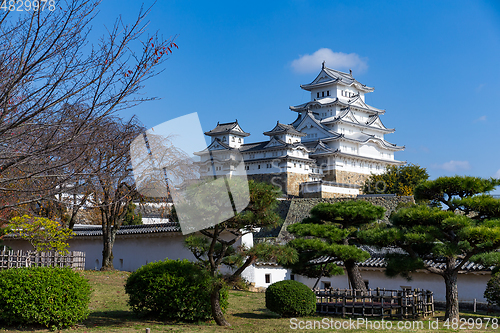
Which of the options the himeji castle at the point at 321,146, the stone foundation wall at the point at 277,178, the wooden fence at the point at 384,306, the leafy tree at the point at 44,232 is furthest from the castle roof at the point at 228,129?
the wooden fence at the point at 384,306

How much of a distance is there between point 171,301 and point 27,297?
2930 mm

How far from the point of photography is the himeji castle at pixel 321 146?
4141 cm

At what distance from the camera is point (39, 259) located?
595 inches

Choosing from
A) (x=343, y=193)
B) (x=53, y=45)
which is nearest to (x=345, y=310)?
(x=53, y=45)

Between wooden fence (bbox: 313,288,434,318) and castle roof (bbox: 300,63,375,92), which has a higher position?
castle roof (bbox: 300,63,375,92)

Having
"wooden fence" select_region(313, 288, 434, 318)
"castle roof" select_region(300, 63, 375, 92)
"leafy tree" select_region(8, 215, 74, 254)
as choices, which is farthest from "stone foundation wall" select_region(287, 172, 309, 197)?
"wooden fence" select_region(313, 288, 434, 318)

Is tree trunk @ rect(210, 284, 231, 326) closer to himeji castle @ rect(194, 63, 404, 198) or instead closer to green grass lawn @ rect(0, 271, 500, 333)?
green grass lawn @ rect(0, 271, 500, 333)

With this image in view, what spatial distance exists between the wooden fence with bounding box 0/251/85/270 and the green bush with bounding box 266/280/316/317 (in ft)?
22.4

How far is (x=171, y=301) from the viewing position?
9.70m

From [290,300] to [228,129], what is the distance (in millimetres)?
35995

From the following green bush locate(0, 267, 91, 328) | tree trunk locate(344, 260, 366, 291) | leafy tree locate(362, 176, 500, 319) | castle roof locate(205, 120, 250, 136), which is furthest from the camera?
castle roof locate(205, 120, 250, 136)

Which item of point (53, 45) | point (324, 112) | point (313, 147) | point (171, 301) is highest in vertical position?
point (324, 112)

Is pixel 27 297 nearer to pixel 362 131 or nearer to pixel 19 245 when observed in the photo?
pixel 19 245

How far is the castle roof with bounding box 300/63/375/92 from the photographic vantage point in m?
50.7
